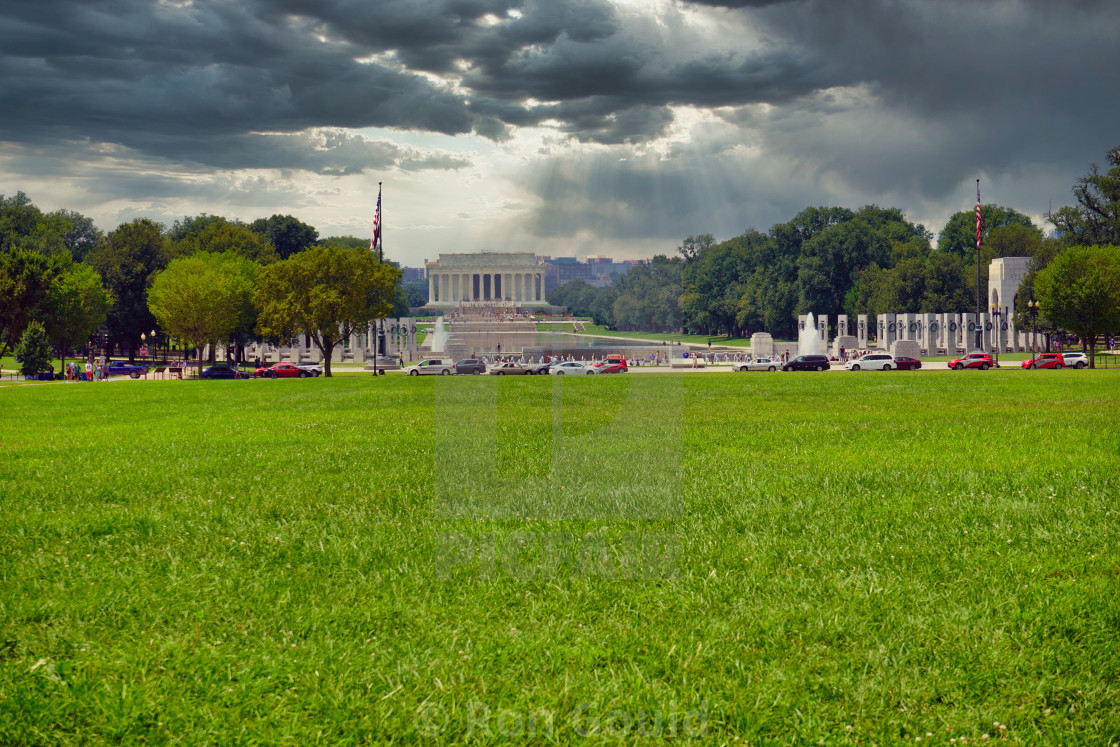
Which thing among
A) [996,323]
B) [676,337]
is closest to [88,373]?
[996,323]

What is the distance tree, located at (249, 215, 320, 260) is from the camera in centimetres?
8662

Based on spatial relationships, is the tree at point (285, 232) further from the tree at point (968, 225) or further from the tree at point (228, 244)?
the tree at point (968, 225)

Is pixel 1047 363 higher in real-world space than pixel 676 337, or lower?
lower

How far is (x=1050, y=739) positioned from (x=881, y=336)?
78872 millimetres

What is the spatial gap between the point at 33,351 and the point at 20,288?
5954 mm

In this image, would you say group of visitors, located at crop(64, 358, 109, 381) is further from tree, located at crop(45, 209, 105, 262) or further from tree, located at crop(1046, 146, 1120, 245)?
tree, located at crop(1046, 146, 1120, 245)

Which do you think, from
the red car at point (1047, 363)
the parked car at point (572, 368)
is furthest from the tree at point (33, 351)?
the red car at point (1047, 363)

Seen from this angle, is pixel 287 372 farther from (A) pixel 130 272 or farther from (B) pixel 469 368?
(A) pixel 130 272

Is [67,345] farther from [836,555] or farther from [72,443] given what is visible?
[836,555]

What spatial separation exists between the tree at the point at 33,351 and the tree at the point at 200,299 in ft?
23.9

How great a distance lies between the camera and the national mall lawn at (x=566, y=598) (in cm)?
435

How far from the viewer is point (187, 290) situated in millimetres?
53719

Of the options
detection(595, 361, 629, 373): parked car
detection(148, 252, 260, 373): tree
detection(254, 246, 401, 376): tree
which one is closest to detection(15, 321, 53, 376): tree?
detection(148, 252, 260, 373): tree

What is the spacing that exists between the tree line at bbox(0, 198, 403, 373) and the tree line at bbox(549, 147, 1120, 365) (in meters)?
43.8
